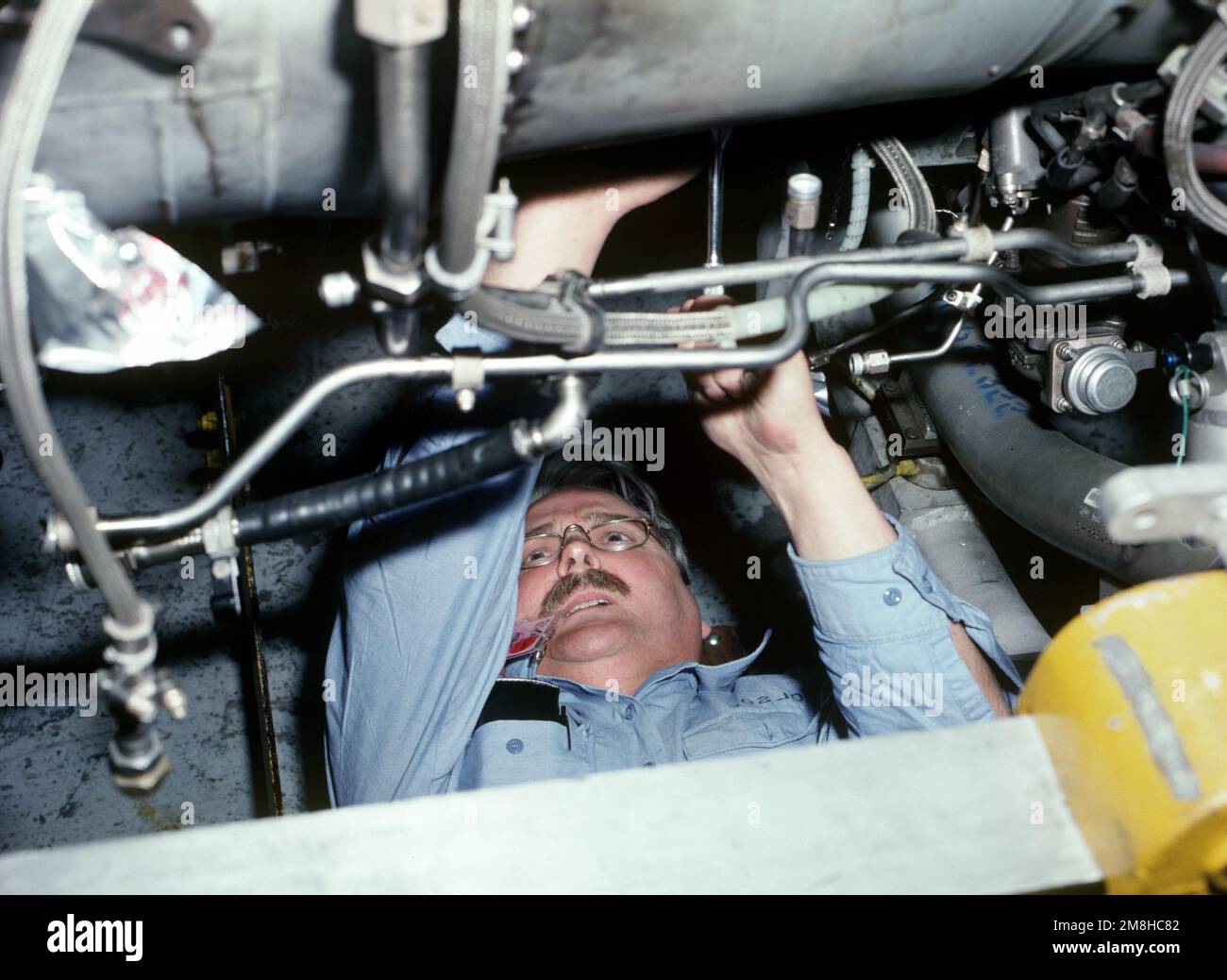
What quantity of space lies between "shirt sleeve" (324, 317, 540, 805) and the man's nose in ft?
1.38

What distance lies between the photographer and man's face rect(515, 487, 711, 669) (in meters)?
1.49

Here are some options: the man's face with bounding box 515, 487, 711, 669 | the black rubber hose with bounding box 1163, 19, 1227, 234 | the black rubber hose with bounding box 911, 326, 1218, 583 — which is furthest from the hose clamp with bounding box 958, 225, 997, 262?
the man's face with bounding box 515, 487, 711, 669

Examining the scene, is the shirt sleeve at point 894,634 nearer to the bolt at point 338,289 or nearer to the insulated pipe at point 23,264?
the bolt at point 338,289

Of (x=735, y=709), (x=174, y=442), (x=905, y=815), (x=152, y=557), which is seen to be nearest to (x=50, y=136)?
(x=152, y=557)

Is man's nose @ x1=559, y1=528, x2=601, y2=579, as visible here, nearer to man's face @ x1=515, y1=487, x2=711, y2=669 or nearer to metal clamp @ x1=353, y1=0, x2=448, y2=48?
man's face @ x1=515, y1=487, x2=711, y2=669

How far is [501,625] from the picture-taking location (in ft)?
3.69

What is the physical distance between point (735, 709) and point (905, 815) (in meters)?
0.97

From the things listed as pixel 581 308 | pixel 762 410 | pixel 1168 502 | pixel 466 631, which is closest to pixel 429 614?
pixel 466 631

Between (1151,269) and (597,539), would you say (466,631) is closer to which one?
(597,539)

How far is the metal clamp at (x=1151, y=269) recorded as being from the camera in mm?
832

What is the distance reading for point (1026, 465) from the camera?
41.9 inches

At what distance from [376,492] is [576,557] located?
96cm
